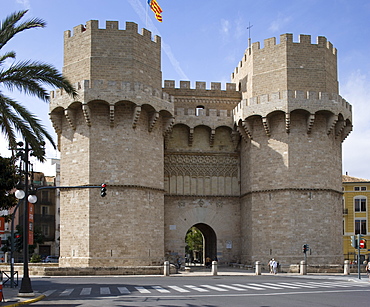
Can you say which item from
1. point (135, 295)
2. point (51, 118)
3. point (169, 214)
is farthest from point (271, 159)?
Answer: point (135, 295)

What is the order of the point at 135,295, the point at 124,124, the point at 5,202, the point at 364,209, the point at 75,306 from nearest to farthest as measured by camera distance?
the point at 75,306 < the point at 135,295 < the point at 5,202 < the point at 124,124 < the point at 364,209

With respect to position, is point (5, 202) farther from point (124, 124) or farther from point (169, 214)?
point (169, 214)

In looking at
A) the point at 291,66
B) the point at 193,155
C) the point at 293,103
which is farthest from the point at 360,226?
the point at 291,66

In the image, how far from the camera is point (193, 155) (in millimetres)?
32312

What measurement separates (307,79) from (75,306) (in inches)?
813

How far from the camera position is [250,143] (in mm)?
30766

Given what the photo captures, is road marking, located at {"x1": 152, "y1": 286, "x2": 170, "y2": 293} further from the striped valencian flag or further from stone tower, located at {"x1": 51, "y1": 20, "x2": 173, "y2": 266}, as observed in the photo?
the striped valencian flag

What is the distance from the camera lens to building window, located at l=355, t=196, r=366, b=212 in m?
46.1

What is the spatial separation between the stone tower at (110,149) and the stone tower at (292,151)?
219 inches

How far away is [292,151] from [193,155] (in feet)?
20.7

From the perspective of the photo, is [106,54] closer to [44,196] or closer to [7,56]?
[7,56]

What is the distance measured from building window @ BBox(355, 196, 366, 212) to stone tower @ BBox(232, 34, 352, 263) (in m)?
16.8

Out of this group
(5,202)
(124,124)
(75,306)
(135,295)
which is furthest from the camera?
(124,124)

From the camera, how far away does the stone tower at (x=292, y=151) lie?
28.8 meters
